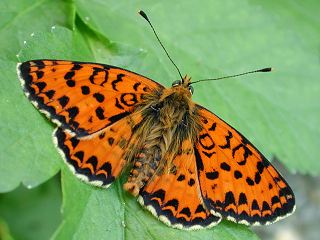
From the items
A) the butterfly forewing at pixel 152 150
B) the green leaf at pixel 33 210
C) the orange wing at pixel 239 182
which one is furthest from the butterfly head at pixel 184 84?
the green leaf at pixel 33 210

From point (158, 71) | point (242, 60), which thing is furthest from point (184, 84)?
point (242, 60)

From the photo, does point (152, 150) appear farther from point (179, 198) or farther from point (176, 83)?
point (176, 83)

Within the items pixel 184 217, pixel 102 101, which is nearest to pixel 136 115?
pixel 102 101

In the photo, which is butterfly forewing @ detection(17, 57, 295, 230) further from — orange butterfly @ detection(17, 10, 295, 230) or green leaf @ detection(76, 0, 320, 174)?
green leaf @ detection(76, 0, 320, 174)

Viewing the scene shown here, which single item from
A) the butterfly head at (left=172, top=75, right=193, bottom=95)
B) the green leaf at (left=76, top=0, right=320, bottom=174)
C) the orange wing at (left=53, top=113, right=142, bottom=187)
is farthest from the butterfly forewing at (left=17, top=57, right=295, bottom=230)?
the green leaf at (left=76, top=0, right=320, bottom=174)

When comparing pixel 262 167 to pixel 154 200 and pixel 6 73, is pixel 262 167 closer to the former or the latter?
pixel 154 200
